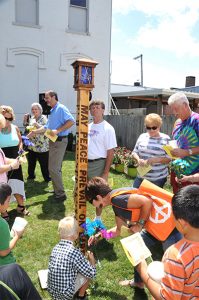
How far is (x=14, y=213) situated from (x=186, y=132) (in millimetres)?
3241

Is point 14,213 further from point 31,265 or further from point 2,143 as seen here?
point 31,265

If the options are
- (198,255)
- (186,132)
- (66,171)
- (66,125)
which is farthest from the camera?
(66,171)

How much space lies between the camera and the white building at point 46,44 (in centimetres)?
1246

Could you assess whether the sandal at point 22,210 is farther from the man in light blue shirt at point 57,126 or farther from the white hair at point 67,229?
the white hair at point 67,229

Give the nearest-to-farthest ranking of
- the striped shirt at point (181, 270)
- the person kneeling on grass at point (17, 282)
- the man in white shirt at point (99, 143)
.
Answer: the striped shirt at point (181, 270), the person kneeling on grass at point (17, 282), the man in white shirt at point (99, 143)

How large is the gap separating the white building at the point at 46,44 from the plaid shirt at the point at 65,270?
11.0m

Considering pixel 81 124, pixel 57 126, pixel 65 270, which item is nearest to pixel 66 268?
pixel 65 270

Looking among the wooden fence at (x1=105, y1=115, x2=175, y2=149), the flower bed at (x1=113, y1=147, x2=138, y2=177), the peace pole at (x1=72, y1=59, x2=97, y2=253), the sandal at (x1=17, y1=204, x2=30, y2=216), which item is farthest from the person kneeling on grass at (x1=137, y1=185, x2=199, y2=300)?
the wooden fence at (x1=105, y1=115, x2=175, y2=149)

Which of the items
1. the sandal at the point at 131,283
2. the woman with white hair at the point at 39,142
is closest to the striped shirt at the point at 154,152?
the sandal at the point at 131,283

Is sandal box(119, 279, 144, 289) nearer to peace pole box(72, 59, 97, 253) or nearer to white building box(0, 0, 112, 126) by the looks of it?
peace pole box(72, 59, 97, 253)

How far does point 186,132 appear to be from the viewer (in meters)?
3.54

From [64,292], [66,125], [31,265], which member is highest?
[66,125]

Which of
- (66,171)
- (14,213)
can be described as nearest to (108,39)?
(66,171)

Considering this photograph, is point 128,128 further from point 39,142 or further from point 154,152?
point 154,152
